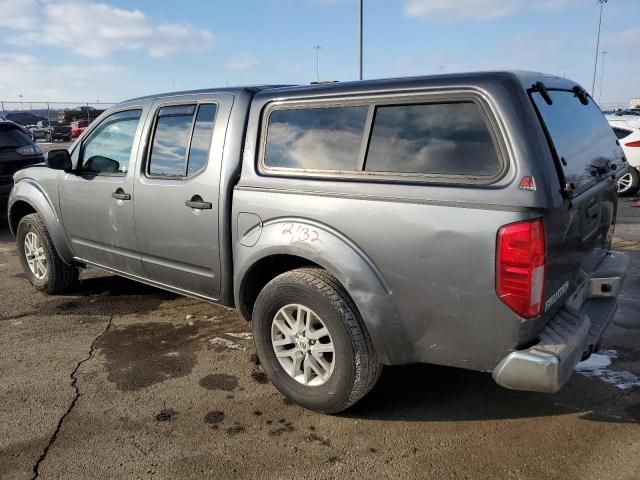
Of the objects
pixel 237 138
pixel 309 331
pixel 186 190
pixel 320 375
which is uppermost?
pixel 237 138

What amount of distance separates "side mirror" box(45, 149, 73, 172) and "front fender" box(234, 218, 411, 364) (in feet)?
8.46

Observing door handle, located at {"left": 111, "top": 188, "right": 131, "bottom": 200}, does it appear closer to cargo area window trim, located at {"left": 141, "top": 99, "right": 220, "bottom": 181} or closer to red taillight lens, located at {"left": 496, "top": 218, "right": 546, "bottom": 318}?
cargo area window trim, located at {"left": 141, "top": 99, "right": 220, "bottom": 181}

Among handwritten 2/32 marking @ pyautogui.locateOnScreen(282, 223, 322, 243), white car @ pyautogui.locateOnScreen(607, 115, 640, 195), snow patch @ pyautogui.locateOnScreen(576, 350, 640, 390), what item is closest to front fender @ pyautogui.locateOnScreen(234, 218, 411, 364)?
handwritten 2/32 marking @ pyautogui.locateOnScreen(282, 223, 322, 243)

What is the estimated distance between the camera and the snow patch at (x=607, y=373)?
11.4 ft

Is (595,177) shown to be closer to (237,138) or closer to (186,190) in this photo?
(237,138)

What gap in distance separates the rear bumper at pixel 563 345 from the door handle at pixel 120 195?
2.98 metres

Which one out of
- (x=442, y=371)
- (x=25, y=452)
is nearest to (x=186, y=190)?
(x=25, y=452)

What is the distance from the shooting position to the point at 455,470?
2664mm

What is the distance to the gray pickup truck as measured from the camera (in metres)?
2.45

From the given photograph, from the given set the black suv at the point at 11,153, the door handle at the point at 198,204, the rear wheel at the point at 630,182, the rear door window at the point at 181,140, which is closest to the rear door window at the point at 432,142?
the door handle at the point at 198,204

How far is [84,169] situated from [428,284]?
3445mm

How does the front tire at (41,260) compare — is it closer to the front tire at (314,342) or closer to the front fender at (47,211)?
the front fender at (47,211)

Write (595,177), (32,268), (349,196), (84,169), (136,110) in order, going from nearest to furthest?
(349,196), (595,177), (136,110), (84,169), (32,268)

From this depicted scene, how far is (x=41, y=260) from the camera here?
5.45 metres
